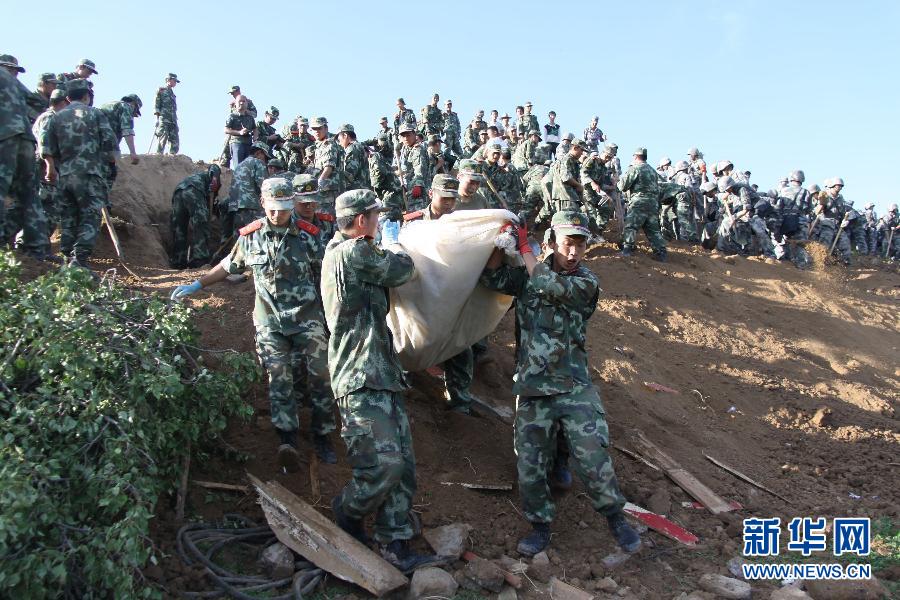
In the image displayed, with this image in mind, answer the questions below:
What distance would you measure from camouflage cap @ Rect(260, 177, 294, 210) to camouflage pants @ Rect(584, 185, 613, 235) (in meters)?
7.39

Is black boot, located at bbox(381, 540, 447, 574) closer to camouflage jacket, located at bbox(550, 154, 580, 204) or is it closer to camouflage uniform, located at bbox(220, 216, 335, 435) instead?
camouflage uniform, located at bbox(220, 216, 335, 435)

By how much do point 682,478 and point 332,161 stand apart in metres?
6.72

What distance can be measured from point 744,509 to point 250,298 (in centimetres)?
505

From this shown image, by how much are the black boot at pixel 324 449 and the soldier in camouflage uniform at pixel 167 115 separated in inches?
465

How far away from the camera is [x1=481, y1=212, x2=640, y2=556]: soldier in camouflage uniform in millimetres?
4453

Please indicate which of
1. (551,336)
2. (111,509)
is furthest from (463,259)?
(111,509)

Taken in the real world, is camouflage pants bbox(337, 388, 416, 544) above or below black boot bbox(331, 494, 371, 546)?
above

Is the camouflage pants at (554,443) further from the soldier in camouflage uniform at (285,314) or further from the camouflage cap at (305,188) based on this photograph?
the camouflage cap at (305,188)

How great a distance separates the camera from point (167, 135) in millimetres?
14977

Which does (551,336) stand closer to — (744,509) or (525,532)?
(525,532)

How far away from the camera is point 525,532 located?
479cm

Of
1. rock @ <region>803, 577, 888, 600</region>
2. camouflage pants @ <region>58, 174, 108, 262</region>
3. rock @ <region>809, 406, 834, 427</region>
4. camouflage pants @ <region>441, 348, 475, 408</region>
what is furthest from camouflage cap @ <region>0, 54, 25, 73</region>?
rock @ <region>809, 406, 834, 427</region>

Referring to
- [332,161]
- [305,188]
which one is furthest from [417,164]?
[305,188]

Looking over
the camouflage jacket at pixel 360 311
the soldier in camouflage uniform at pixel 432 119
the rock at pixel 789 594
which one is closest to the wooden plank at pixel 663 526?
the rock at pixel 789 594
